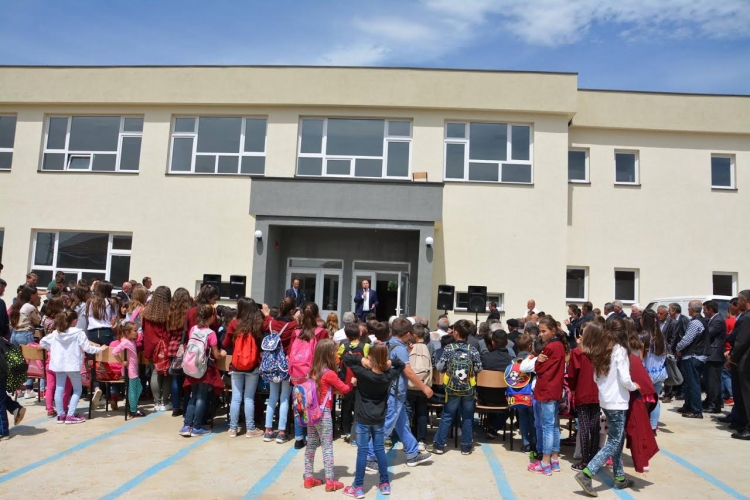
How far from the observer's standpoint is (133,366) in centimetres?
795

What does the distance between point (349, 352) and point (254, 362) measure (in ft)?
4.18

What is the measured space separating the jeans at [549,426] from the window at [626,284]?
10758 mm

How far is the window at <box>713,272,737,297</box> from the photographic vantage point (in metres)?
15.9

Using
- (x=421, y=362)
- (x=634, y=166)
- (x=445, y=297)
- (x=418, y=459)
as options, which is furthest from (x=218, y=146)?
(x=418, y=459)

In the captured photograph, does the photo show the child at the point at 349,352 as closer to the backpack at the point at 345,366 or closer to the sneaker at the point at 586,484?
the backpack at the point at 345,366

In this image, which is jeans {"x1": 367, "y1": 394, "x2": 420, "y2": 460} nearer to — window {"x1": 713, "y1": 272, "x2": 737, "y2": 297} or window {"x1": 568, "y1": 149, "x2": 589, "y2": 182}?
window {"x1": 568, "y1": 149, "x2": 589, "y2": 182}

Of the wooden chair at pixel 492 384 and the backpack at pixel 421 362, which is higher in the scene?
the backpack at pixel 421 362

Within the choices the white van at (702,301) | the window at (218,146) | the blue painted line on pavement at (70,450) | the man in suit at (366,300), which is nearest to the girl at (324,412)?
the blue painted line on pavement at (70,450)

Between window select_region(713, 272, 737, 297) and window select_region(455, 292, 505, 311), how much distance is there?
20.1 ft

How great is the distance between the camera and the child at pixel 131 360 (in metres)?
7.91

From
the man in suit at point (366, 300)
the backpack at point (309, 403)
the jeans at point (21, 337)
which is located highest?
the man in suit at point (366, 300)

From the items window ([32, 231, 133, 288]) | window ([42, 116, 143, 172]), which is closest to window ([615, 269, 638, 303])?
window ([32, 231, 133, 288])

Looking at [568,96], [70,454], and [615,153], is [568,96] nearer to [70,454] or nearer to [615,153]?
[615,153]

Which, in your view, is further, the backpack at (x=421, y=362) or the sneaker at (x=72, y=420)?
the sneaker at (x=72, y=420)
